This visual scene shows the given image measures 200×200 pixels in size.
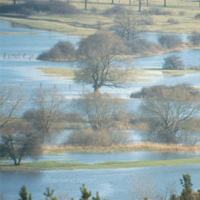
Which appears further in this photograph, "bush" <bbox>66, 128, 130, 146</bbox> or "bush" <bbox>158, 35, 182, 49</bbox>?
"bush" <bbox>158, 35, 182, 49</bbox>

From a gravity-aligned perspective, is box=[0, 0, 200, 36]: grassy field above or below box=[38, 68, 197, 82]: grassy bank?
above

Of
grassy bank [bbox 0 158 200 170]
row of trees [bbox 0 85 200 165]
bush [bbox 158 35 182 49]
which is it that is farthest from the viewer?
bush [bbox 158 35 182 49]

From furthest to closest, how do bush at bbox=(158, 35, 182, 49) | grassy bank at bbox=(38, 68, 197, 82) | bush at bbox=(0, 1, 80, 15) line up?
bush at bbox=(0, 1, 80, 15), bush at bbox=(158, 35, 182, 49), grassy bank at bbox=(38, 68, 197, 82)

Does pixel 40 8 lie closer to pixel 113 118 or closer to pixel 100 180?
pixel 113 118

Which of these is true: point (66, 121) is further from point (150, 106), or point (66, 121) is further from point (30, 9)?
point (30, 9)

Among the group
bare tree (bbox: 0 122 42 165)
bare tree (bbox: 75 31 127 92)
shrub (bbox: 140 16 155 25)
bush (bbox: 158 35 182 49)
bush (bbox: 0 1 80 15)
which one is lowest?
bare tree (bbox: 0 122 42 165)

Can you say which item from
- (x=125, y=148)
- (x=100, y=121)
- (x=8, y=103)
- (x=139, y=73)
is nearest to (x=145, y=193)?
(x=125, y=148)

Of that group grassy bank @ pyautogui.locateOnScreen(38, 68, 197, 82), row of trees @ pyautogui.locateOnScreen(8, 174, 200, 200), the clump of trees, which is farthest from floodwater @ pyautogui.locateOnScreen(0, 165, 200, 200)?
grassy bank @ pyautogui.locateOnScreen(38, 68, 197, 82)

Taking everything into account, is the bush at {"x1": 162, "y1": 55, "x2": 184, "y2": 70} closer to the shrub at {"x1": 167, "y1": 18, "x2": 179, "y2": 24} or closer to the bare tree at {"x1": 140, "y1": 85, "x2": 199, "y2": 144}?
the bare tree at {"x1": 140, "y1": 85, "x2": 199, "y2": 144}
